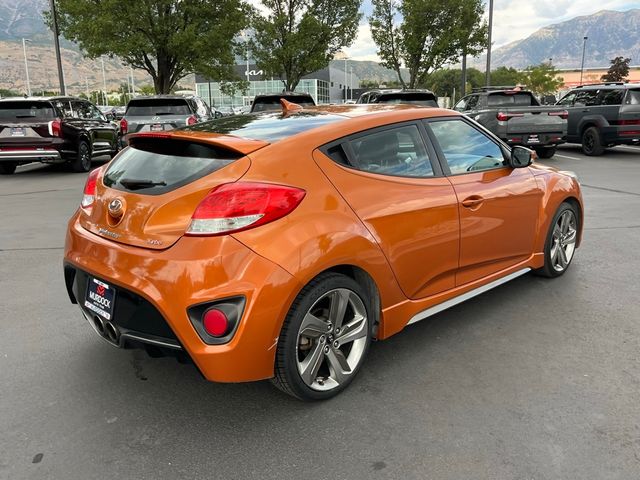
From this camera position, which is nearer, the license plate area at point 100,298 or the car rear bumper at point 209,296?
the car rear bumper at point 209,296

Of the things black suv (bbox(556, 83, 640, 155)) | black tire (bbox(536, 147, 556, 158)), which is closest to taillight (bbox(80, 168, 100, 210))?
black suv (bbox(556, 83, 640, 155))

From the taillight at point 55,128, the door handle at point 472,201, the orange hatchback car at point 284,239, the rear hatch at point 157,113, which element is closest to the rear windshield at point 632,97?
the rear hatch at point 157,113

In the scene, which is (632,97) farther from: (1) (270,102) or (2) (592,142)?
(1) (270,102)

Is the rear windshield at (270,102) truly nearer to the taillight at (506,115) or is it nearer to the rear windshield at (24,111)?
the taillight at (506,115)

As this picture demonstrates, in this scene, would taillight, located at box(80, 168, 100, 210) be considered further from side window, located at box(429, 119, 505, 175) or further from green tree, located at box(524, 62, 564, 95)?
green tree, located at box(524, 62, 564, 95)

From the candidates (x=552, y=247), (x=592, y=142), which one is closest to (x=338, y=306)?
(x=552, y=247)

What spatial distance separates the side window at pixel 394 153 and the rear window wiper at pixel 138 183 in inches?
42.2

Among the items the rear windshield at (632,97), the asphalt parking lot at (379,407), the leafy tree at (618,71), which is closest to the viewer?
the asphalt parking lot at (379,407)

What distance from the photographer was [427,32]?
28.1 metres

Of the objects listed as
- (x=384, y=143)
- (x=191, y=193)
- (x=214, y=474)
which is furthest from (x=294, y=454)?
(x=384, y=143)

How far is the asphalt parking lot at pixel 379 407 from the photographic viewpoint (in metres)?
2.45

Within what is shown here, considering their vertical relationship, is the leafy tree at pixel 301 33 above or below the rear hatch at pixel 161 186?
above

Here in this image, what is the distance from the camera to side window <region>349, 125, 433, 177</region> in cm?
316

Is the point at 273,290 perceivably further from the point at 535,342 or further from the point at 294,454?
the point at 535,342
